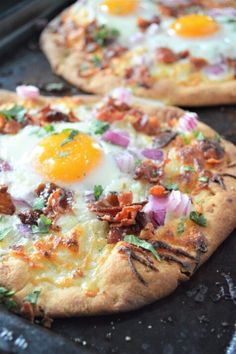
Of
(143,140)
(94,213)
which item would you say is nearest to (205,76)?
(143,140)

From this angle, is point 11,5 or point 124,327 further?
point 11,5

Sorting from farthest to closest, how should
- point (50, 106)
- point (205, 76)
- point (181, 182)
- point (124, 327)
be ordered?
1. point (205, 76)
2. point (50, 106)
3. point (181, 182)
4. point (124, 327)

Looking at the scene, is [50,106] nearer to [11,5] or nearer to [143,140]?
[143,140]

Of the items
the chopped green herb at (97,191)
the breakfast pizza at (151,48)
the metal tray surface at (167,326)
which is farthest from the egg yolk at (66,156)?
the breakfast pizza at (151,48)

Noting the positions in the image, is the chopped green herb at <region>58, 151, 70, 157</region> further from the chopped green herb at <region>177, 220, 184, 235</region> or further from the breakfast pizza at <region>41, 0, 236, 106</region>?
the breakfast pizza at <region>41, 0, 236, 106</region>

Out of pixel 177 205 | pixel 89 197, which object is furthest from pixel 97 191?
pixel 177 205

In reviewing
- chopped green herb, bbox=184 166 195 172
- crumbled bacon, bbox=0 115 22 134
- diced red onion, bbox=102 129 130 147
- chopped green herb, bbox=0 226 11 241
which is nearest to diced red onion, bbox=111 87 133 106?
diced red onion, bbox=102 129 130 147

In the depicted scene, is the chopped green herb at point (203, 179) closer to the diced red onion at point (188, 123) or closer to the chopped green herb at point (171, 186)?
the chopped green herb at point (171, 186)
